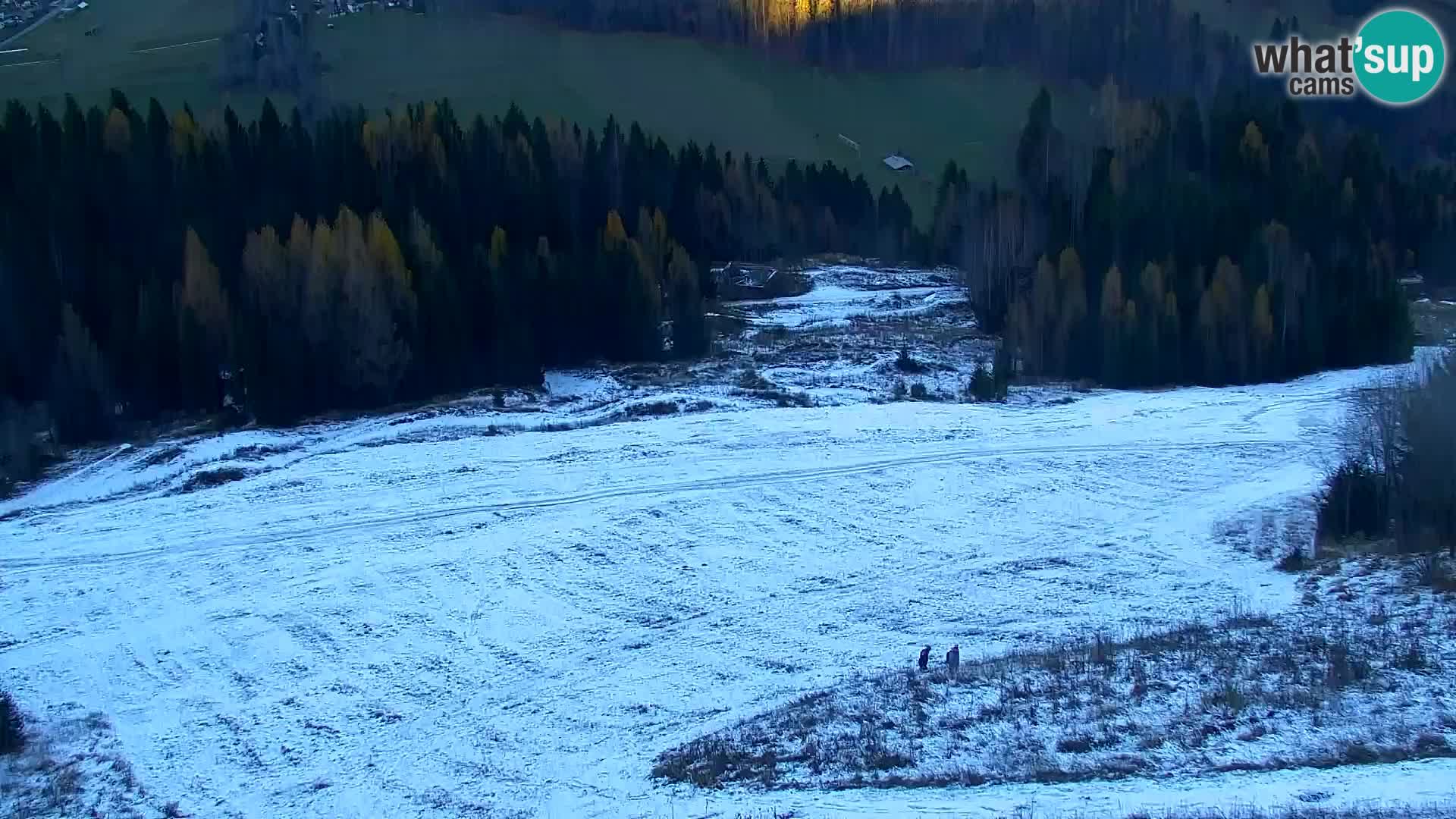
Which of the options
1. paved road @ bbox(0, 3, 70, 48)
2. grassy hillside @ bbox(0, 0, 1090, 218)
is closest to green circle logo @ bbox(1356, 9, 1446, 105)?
grassy hillside @ bbox(0, 0, 1090, 218)

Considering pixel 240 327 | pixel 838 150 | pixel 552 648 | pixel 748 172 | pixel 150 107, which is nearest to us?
pixel 552 648

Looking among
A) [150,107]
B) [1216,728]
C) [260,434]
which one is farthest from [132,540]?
[150,107]

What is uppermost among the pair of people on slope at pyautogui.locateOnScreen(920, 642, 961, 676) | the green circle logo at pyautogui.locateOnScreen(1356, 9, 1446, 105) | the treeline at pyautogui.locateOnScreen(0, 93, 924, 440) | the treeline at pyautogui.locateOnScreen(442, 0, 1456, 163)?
the treeline at pyautogui.locateOnScreen(442, 0, 1456, 163)

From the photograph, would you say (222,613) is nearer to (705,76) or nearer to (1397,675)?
(1397,675)

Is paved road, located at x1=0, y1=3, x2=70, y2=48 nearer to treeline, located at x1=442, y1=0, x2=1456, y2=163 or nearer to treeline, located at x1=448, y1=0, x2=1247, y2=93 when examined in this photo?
treeline, located at x1=442, y1=0, x2=1456, y2=163

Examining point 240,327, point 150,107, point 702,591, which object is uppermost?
point 150,107

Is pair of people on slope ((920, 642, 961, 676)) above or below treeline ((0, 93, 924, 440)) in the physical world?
below

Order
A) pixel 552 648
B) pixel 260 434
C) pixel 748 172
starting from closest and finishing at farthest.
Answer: pixel 552 648 < pixel 260 434 < pixel 748 172

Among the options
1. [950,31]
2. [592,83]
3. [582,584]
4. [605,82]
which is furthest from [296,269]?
[950,31]
